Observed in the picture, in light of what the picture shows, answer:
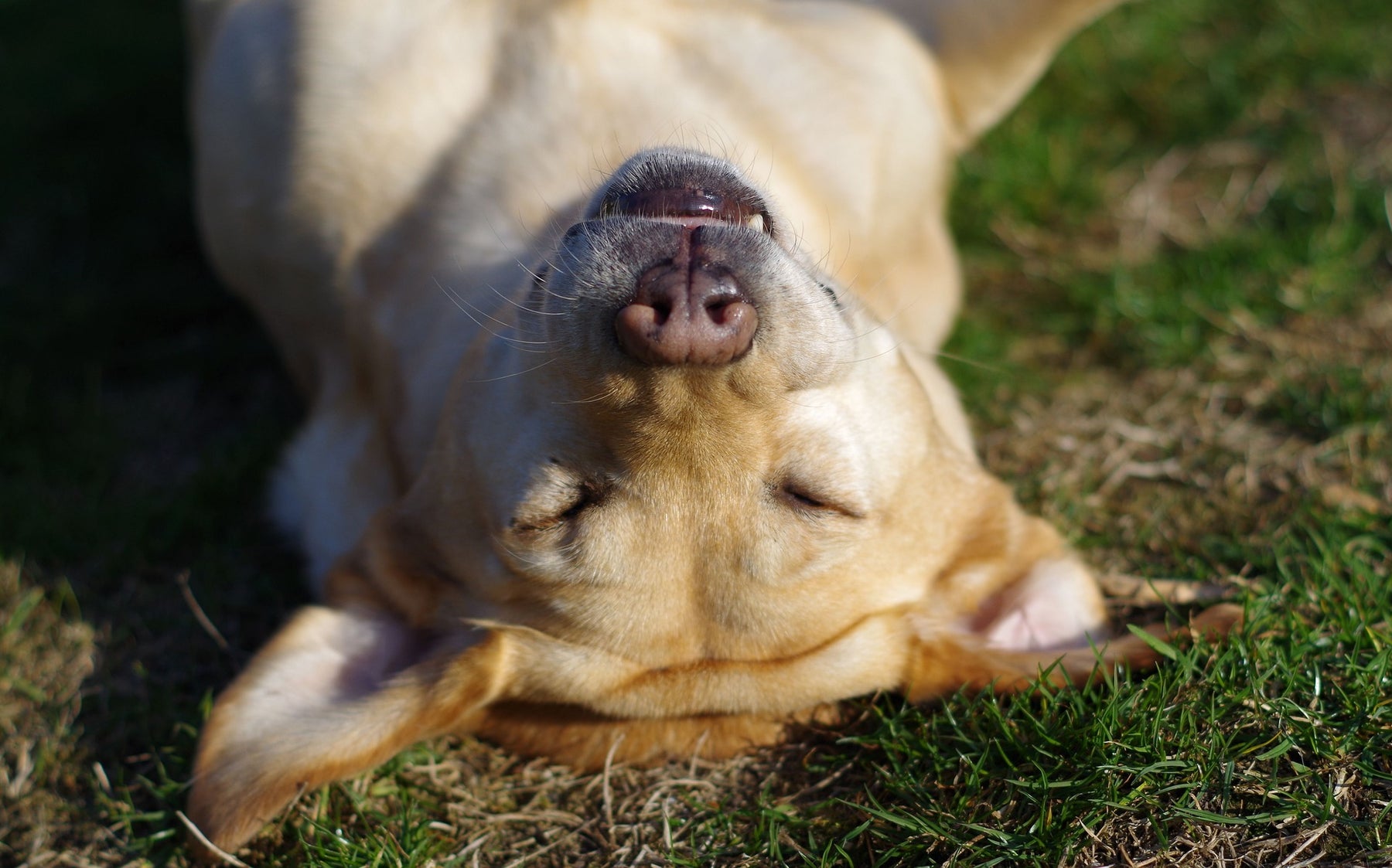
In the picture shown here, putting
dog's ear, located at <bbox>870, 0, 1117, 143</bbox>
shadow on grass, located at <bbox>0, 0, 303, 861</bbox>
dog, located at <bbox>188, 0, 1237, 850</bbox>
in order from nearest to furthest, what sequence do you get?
dog, located at <bbox>188, 0, 1237, 850</bbox> < shadow on grass, located at <bbox>0, 0, 303, 861</bbox> < dog's ear, located at <bbox>870, 0, 1117, 143</bbox>

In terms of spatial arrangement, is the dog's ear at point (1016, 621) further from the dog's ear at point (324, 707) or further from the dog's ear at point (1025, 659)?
the dog's ear at point (324, 707)

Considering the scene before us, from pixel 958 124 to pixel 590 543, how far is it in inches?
96.3

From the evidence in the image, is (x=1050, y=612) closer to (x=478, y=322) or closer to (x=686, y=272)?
(x=686, y=272)

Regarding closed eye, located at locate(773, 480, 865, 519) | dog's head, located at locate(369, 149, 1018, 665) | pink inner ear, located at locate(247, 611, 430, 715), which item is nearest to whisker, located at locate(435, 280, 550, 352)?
dog's head, located at locate(369, 149, 1018, 665)

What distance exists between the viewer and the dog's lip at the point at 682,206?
2.49 m

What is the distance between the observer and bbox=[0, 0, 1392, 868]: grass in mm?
2506

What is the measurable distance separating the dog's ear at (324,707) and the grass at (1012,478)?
0.33 m

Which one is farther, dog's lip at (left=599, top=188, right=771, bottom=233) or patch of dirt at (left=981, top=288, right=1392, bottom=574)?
patch of dirt at (left=981, top=288, right=1392, bottom=574)

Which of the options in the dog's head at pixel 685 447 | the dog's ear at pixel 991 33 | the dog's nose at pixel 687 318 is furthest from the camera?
the dog's ear at pixel 991 33

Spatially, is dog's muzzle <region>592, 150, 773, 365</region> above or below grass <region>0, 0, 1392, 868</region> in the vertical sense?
above

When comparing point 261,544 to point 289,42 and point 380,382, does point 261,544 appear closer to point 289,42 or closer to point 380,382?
point 380,382

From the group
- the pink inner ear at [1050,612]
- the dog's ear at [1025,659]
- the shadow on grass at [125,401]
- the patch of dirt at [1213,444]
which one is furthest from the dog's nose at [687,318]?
the shadow on grass at [125,401]

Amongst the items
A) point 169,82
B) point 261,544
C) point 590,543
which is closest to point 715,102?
point 590,543

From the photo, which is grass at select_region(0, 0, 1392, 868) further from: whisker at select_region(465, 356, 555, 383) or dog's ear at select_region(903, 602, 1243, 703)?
whisker at select_region(465, 356, 555, 383)
